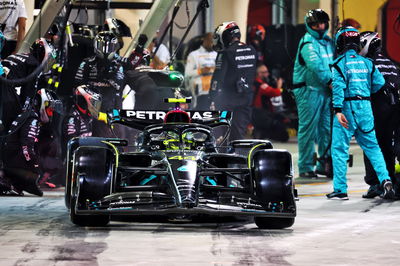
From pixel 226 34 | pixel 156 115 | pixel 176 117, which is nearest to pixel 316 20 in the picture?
pixel 226 34

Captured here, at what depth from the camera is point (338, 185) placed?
13.9m

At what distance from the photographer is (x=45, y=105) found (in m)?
15.1

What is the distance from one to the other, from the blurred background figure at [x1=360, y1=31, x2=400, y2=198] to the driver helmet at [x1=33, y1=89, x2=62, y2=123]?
157 inches

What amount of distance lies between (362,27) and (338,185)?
9.15 meters

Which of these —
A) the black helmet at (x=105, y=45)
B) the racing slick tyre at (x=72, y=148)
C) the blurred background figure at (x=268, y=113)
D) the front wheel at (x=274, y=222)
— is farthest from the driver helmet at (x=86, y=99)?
the blurred background figure at (x=268, y=113)

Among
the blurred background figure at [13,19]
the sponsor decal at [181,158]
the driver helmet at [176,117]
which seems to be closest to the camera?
the sponsor decal at [181,158]

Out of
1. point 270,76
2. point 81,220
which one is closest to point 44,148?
point 81,220

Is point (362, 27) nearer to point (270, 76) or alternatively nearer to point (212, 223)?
point (270, 76)

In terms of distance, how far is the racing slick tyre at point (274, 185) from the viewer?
1058 centimetres

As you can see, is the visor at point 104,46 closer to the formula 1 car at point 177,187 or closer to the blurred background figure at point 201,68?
the formula 1 car at point 177,187

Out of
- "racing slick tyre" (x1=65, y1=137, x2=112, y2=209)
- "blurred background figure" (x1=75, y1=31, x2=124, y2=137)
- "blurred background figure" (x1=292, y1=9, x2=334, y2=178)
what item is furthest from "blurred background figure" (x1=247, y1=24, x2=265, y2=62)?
"racing slick tyre" (x1=65, y1=137, x2=112, y2=209)

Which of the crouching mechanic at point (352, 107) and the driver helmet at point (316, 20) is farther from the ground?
the driver helmet at point (316, 20)

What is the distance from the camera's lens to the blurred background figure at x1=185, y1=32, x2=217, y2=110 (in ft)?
74.9

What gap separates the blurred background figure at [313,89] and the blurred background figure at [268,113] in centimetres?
774
